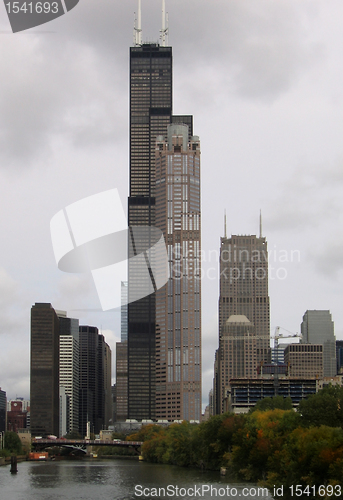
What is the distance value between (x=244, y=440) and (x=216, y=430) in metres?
19.7

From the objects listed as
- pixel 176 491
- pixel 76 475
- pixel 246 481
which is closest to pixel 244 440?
pixel 246 481

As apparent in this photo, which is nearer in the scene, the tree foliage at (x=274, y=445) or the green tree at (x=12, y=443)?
the tree foliage at (x=274, y=445)

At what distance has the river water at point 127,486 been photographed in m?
79.9

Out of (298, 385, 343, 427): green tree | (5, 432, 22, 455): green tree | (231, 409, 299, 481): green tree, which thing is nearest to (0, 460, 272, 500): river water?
(231, 409, 299, 481): green tree

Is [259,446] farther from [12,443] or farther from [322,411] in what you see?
[12,443]

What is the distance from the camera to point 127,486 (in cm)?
9544

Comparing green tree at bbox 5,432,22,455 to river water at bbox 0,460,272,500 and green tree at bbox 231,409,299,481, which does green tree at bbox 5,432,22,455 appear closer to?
river water at bbox 0,460,272,500

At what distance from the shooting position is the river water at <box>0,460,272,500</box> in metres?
79.9

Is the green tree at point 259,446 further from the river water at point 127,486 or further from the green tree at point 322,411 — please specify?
the river water at point 127,486

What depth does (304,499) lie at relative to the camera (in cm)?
5766

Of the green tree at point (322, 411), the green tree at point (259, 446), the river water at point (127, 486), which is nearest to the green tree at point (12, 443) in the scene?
the river water at point (127, 486)

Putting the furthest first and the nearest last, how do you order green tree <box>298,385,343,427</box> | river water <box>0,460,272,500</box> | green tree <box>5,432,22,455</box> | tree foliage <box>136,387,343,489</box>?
green tree <box>5,432,22,455</box>, green tree <box>298,385,343,427</box>, river water <box>0,460,272,500</box>, tree foliage <box>136,387,343,489</box>

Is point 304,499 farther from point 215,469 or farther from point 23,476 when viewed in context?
point 23,476

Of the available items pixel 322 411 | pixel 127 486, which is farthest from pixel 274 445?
pixel 127 486
